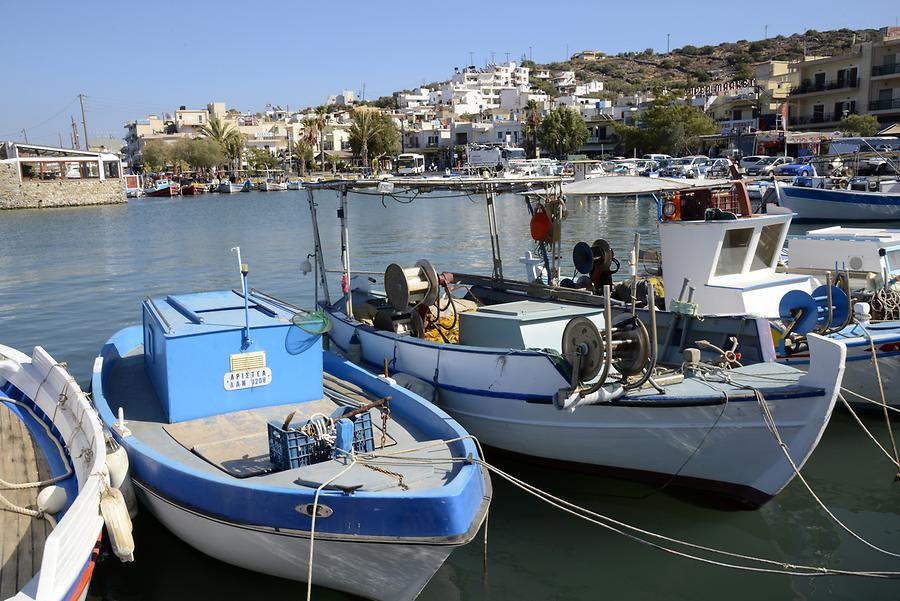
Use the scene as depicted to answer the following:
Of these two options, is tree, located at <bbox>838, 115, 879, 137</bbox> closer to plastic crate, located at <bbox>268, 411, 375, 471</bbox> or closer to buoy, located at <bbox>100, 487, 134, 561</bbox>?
plastic crate, located at <bbox>268, 411, 375, 471</bbox>

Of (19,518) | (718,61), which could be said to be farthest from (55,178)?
(718,61)

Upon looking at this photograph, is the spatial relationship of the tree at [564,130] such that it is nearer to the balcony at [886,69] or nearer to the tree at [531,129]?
the tree at [531,129]

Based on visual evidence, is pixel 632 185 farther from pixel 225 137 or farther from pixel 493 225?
pixel 225 137

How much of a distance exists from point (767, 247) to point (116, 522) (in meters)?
9.82

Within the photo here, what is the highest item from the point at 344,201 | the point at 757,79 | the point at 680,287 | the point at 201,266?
the point at 757,79

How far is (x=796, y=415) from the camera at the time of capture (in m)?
8.05

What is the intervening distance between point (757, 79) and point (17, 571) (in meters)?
93.0

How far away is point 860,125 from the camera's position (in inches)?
2291

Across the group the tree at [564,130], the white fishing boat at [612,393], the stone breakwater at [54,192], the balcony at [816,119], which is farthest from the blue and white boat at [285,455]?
the tree at [564,130]

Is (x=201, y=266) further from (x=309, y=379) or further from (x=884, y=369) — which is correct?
(x=884, y=369)

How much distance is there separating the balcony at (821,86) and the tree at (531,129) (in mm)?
32283

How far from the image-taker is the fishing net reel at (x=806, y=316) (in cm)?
1012

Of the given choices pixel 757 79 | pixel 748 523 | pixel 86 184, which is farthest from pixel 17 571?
pixel 757 79

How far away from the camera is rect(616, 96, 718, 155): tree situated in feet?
257
